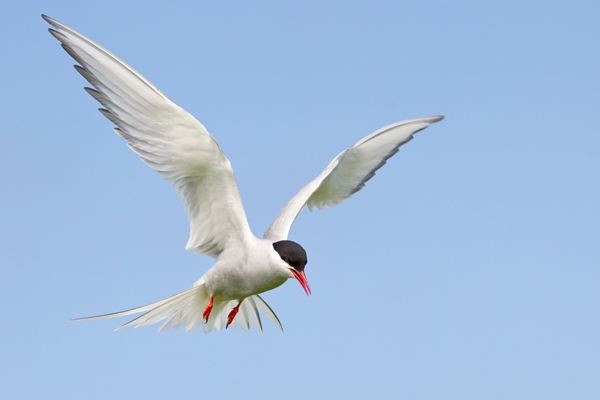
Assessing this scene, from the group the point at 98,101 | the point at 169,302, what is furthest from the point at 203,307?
the point at 98,101

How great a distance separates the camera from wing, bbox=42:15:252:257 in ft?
23.0

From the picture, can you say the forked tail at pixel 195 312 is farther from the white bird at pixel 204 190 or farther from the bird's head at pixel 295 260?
the bird's head at pixel 295 260

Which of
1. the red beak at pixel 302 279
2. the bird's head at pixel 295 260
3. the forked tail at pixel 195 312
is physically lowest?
the forked tail at pixel 195 312

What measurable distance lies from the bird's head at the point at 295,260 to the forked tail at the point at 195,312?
4.45ft

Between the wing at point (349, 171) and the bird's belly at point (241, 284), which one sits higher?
the wing at point (349, 171)

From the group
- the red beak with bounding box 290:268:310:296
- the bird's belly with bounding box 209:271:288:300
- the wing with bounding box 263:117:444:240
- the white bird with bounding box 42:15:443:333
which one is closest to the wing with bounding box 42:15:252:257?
the white bird with bounding box 42:15:443:333

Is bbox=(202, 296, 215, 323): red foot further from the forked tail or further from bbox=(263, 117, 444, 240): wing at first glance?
bbox=(263, 117, 444, 240): wing

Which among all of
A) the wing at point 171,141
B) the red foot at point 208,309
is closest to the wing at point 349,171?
the wing at point 171,141

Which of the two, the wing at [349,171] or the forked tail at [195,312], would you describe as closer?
the forked tail at [195,312]

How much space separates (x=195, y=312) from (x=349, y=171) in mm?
2424

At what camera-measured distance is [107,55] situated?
6953 millimetres

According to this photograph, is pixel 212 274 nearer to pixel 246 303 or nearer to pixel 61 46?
pixel 246 303

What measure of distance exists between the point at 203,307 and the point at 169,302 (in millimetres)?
447

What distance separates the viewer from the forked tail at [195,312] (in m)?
8.48
